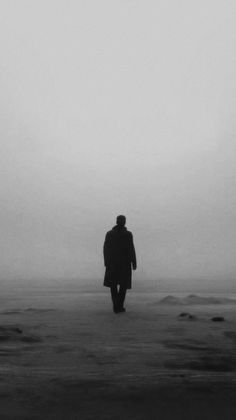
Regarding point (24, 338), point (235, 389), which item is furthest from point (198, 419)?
point (24, 338)

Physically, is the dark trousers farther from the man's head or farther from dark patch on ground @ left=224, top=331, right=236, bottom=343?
dark patch on ground @ left=224, top=331, right=236, bottom=343

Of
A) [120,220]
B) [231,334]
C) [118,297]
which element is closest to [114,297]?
[118,297]

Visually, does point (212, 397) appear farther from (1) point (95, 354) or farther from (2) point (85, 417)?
(1) point (95, 354)

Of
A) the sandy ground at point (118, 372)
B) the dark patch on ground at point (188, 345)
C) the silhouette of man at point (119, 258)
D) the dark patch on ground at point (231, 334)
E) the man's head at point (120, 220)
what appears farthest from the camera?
the man's head at point (120, 220)

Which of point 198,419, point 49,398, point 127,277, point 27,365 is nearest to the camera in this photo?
point 198,419

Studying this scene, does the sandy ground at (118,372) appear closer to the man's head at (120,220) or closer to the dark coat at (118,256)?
the dark coat at (118,256)

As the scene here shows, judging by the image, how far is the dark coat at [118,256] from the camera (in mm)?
11664

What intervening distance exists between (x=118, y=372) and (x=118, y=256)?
306 inches

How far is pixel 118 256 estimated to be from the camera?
1188 centimetres

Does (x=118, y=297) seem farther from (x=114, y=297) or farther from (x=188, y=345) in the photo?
(x=188, y=345)

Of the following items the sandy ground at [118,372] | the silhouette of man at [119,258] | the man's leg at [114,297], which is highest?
the silhouette of man at [119,258]

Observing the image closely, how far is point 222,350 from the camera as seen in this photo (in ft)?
18.1

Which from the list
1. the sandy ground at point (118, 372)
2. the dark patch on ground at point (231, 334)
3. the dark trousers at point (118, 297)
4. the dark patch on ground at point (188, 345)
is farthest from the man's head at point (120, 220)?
the dark patch on ground at point (188, 345)

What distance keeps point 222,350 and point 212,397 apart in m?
2.34
